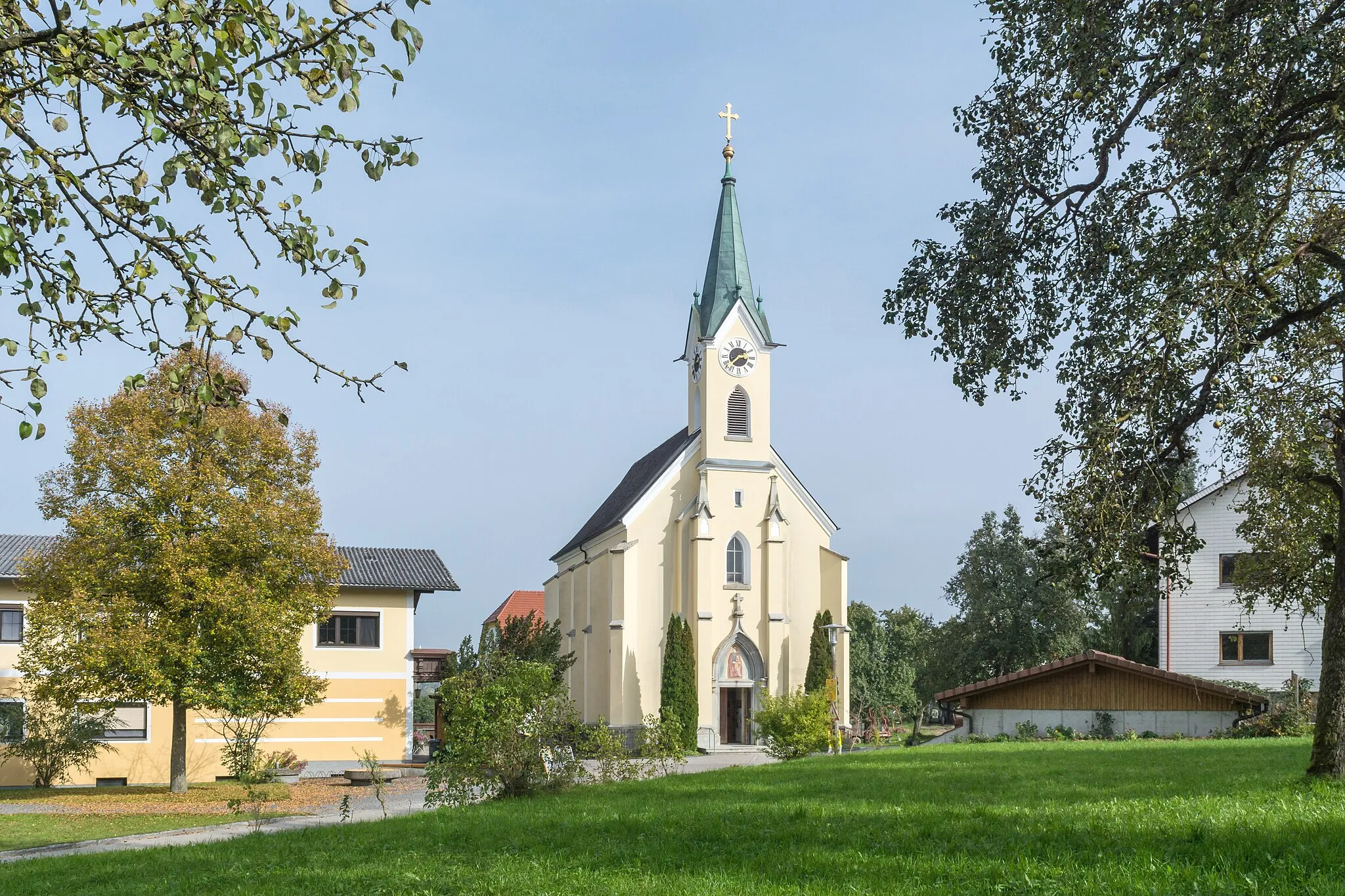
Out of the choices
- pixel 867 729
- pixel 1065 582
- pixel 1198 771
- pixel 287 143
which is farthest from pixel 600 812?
pixel 867 729

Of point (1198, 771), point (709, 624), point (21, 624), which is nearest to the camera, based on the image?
point (1198, 771)

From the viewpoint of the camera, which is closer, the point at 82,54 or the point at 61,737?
the point at 82,54

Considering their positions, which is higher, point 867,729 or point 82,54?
point 82,54

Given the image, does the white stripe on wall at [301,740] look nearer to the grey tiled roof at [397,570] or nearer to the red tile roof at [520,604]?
the grey tiled roof at [397,570]

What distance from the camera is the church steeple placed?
49.9m

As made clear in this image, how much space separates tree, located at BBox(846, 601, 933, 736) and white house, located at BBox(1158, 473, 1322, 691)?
17452mm

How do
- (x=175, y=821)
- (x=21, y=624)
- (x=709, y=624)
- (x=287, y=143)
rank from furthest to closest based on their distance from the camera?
(x=709, y=624) < (x=21, y=624) < (x=175, y=821) < (x=287, y=143)

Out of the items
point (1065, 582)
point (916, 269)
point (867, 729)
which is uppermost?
point (916, 269)

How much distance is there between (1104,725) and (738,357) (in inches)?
812

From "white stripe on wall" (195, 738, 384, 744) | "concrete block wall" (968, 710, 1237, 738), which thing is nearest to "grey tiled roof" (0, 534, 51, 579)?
"white stripe on wall" (195, 738, 384, 744)

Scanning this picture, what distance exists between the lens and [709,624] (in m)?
45.8

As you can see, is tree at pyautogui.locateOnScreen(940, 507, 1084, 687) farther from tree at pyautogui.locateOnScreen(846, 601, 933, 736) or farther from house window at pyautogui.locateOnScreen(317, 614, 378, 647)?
house window at pyautogui.locateOnScreen(317, 614, 378, 647)

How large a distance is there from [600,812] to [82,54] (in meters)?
10.1

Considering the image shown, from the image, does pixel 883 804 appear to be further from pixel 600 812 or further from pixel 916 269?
pixel 916 269
